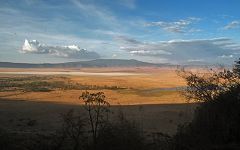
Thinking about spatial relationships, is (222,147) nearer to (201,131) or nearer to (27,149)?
(201,131)

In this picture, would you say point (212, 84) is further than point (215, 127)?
Yes

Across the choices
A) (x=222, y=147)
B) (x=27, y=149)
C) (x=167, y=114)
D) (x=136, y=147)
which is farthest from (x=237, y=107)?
(x=167, y=114)

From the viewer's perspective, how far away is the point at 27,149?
1360 cm

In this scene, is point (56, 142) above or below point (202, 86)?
below

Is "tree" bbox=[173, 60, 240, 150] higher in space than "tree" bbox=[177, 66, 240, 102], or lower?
lower

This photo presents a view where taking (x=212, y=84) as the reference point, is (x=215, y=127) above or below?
below

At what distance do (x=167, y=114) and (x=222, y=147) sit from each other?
64.5 feet

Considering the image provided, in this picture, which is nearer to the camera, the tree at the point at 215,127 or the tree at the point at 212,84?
the tree at the point at 215,127

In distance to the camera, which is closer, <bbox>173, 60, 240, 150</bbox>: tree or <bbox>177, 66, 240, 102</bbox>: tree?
<bbox>173, 60, 240, 150</bbox>: tree

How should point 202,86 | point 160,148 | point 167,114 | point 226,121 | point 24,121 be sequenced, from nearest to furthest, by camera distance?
point 226,121 → point 160,148 → point 202,86 → point 24,121 → point 167,114

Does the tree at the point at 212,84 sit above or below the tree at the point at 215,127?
above

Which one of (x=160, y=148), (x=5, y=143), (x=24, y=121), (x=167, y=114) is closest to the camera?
(x=5, y=143)

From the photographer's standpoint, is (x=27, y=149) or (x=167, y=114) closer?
(x=27, y=149)

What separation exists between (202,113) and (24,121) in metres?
17.5
